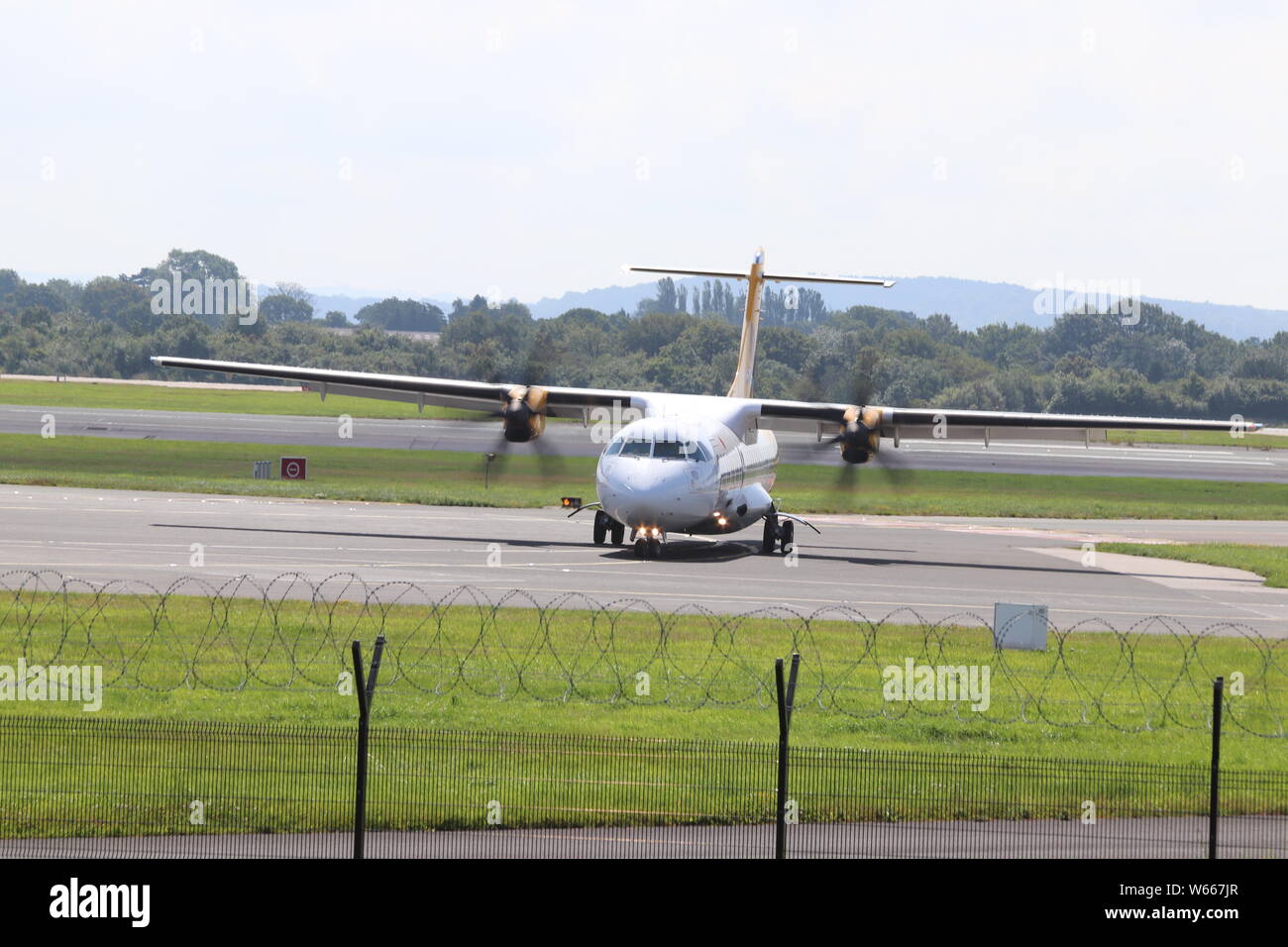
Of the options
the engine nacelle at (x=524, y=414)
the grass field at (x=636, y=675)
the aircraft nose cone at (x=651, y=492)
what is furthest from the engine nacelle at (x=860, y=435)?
the grass field at (x=636, y=675)

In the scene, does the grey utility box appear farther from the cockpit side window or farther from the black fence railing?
the cockpit side window

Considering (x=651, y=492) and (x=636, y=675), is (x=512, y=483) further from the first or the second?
(x=636, y=675)

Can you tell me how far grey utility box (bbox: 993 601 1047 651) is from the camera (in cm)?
2605

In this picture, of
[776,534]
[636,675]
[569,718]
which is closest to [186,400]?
[776,534]

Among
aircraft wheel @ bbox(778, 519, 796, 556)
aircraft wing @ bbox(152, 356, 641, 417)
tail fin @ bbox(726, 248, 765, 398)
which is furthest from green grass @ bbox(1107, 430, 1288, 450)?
aircraft wing @ bbox(152, 356, 641, 417)

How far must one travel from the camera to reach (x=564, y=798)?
16062 mm

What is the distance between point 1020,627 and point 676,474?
11.6 meters

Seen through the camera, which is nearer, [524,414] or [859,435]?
[524,414]

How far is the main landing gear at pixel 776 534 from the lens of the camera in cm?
4162

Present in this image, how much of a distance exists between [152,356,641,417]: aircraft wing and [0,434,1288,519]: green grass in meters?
7.54

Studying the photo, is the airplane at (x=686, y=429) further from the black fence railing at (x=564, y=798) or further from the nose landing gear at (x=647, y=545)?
the black fence railing at (x=564, y=798)

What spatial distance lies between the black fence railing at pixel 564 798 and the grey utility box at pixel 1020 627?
7.55 m

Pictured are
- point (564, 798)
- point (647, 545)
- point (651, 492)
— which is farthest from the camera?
point (647, 545)
